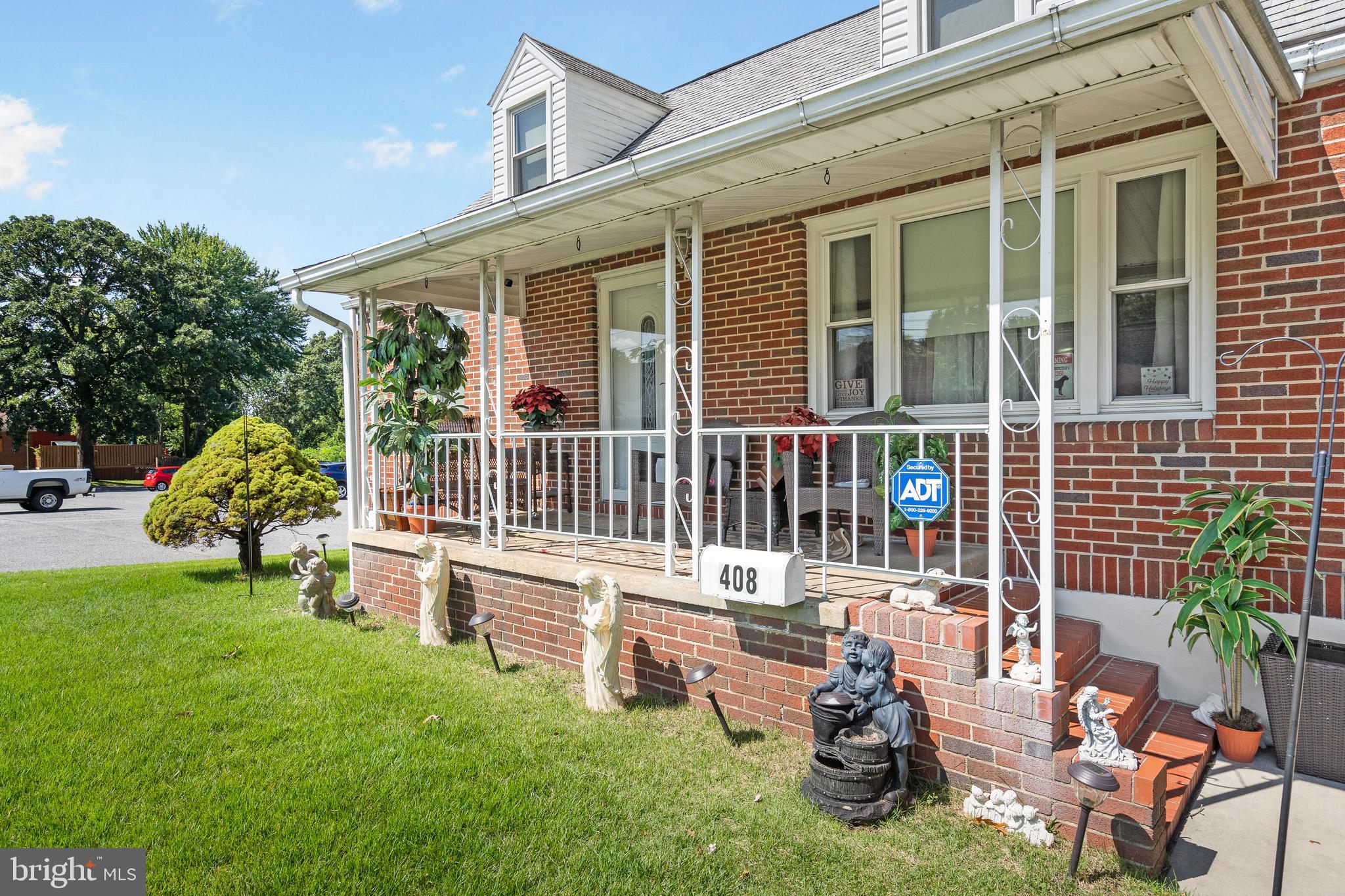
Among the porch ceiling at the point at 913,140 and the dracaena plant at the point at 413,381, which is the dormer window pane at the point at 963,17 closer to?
the porch ceiling at the point at 913,140

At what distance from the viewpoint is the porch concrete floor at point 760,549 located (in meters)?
3.87

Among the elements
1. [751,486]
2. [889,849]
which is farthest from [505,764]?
[751,486]

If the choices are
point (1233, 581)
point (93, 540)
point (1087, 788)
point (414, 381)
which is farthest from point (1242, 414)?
point (93, 540)

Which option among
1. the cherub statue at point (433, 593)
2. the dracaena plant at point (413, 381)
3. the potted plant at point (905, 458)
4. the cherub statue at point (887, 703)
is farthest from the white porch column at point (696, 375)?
the dracaena plant at point (413, 381)

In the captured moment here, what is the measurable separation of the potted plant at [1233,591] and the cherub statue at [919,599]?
1.05 meters

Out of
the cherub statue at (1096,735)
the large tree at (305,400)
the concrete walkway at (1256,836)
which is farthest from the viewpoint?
the large tree at (305,400)

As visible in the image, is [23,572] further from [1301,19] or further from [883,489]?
[1301,19]

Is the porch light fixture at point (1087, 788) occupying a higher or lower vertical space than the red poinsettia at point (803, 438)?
lower

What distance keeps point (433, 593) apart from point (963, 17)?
5.43 metres

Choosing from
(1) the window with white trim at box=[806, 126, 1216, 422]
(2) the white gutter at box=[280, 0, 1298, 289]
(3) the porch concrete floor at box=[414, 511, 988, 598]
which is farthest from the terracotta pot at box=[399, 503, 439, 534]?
(1) the window with white trim at box=[806, 126, 1216, 422]

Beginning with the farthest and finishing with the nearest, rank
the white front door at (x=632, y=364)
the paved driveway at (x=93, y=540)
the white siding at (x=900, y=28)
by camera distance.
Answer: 1. the paved driveway at (x=93, y=540)
2. the white front door at (x=632, y=364)
3. the white siding at (x=900, y=28)

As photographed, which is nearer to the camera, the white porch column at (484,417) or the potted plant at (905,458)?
the potted plant at (905,458)

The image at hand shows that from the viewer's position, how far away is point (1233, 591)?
3236 mm

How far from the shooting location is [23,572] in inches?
354
